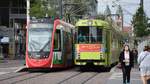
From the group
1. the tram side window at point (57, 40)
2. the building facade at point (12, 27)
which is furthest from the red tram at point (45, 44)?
the building facade at point (12, 27)

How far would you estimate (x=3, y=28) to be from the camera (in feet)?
239

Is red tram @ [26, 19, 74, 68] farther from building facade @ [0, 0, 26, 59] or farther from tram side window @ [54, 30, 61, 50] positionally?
building facade @ [0, 0, 26, 59]

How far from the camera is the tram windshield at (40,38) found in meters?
37.0

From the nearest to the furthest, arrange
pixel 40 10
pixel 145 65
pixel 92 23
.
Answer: pixel 145 65 < pixel 92 23 < pixel 40 10

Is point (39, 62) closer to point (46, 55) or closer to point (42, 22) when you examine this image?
point (46, 55)

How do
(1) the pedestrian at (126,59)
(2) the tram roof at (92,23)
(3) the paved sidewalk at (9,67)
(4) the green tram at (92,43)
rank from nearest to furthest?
(1) the pedestrian at (126,59) → (4) the green tram at (92,43) → (2) the tram roof at (92,23) → (3) the paved sidewalk at (9,67)

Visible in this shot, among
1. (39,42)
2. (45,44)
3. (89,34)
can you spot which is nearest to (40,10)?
(89,34)

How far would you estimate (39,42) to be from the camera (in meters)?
37.2

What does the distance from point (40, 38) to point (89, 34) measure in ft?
10.8

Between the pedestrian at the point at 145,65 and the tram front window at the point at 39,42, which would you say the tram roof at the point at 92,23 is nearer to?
→ the tram front window at the point at 39,42

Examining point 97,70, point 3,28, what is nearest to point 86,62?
point 97,70

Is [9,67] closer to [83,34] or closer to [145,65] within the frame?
[83,34]

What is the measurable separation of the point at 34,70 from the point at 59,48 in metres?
2.63

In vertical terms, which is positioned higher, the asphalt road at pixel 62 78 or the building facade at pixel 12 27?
the building facade at pixel 12 27
